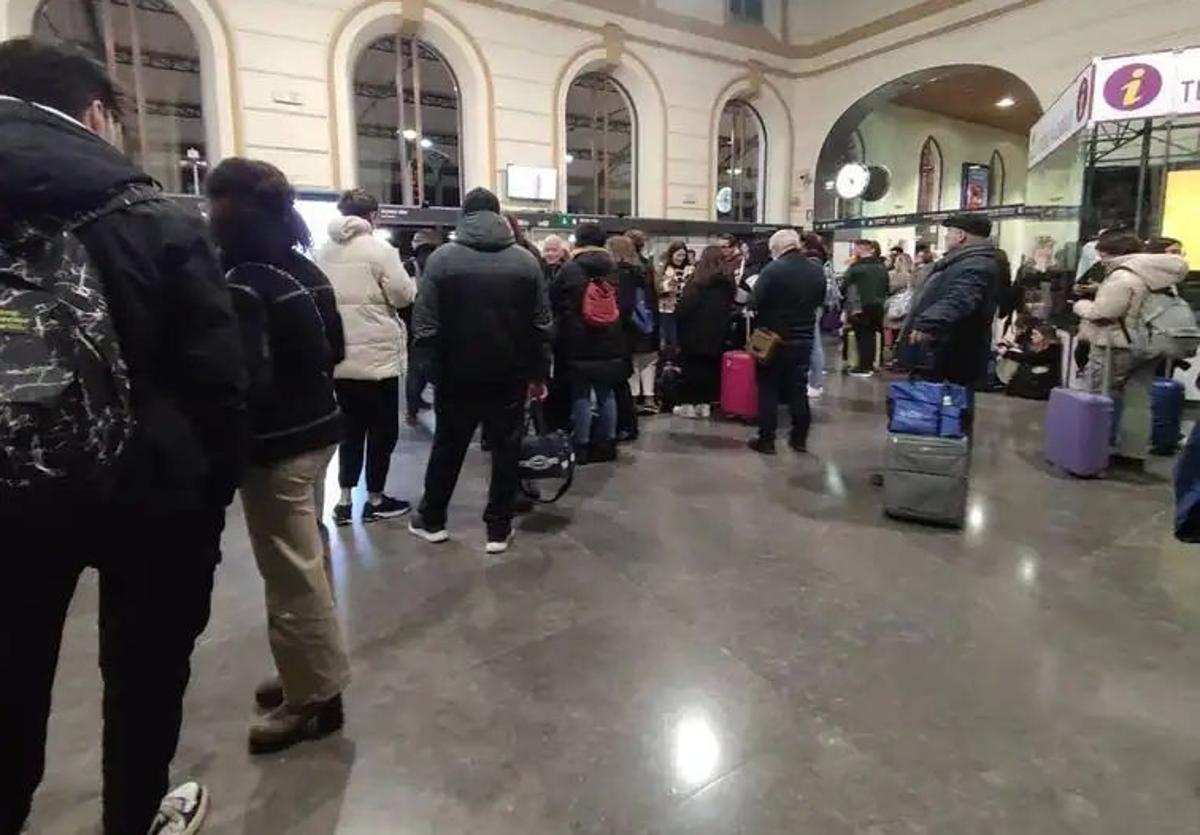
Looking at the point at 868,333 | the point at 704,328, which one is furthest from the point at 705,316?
the point at 868,333

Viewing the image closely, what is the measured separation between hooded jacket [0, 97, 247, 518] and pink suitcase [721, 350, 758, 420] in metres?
4.83

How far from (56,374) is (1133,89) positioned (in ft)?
23.0

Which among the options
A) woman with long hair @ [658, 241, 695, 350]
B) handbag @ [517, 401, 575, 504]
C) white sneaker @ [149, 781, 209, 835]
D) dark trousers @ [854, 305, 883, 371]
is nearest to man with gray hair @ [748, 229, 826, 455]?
woman with long hair @ [658, 241, 695, 350]

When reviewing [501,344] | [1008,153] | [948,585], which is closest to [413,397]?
[501,344]

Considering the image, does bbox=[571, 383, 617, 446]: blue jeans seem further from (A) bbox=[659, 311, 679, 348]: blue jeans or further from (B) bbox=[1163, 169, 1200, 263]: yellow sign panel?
(B) bbox=[1163, 169, 1200, 263]: yellow sign panel

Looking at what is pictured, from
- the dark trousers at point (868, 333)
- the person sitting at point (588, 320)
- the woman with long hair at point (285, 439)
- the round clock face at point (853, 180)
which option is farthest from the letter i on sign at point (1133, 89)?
the round clock face at point (853, 180)

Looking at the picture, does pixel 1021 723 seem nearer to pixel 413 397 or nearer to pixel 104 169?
pixel 104 169

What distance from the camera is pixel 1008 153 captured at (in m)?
17.1

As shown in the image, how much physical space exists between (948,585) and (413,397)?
Answer: 4073 mm

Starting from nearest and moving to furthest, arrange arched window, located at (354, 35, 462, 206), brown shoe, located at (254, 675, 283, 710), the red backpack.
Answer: brown shoe, located at (254, 675, 283, 710)
the red backpack
arched window, located at (354, 35, 462, 206)

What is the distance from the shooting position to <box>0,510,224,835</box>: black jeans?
1.16m

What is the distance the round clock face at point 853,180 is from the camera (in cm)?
1218

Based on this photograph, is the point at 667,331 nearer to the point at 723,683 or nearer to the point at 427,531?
the point at 427,531

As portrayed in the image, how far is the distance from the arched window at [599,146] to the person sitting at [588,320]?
7.20m
